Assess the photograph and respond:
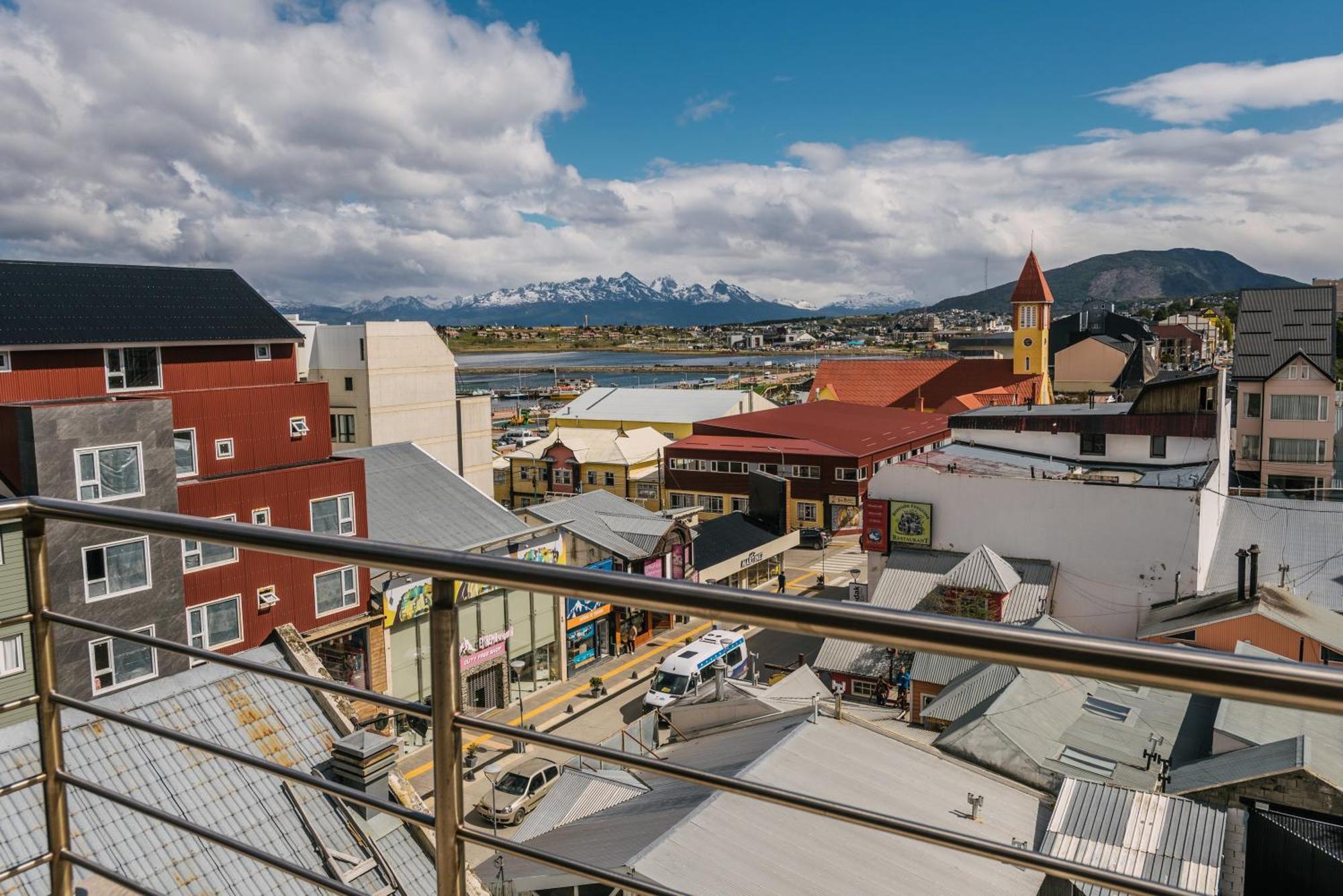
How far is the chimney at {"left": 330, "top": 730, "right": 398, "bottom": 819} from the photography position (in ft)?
28.4

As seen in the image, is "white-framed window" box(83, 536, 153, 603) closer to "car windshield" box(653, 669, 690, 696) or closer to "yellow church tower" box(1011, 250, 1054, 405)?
"car windshield" box(653, 669, 690, 696)

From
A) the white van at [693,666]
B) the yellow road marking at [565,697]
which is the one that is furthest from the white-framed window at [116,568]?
the white van at [693,666]

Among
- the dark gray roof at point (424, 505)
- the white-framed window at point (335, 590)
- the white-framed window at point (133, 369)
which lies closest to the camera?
the white-framed window at point (335, 590)

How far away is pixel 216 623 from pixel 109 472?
289cm

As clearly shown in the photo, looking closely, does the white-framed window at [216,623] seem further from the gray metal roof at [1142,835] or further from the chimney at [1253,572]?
the chimney at [1253,572]

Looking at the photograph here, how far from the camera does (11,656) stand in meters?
11.3

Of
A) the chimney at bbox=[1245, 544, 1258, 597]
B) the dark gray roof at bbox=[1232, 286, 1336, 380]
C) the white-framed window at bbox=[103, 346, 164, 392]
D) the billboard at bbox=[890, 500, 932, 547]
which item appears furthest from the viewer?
the dark gray roof at bbox=[1232, 286, 1336, 380]

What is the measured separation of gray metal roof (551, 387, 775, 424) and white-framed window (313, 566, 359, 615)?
29.5 metres

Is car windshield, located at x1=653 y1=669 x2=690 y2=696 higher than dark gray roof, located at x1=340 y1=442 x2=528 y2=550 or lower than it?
lower

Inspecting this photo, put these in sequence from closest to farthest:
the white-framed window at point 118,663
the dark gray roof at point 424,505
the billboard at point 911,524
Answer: the white-framed window at point 118,663, the dark gray roof at point 424,505, the billboard at point 911,524

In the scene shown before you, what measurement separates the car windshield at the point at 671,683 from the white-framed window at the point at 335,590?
19.4 ft

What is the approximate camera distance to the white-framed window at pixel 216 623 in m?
14.2

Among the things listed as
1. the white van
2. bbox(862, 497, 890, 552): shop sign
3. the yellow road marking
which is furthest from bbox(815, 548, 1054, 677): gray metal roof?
the yellow road marking

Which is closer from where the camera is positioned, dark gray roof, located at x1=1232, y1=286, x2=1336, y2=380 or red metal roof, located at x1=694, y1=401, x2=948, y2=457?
dark gray roof, located at x1=1232, y1=286, x2=1336, y2=380
